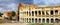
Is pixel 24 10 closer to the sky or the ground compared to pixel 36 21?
closer to the sky

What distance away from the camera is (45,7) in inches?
60.8

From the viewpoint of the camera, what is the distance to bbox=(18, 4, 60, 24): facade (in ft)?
5.01

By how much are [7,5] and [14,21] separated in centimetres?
20

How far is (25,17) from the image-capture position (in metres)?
1.55

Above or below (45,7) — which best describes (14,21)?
below

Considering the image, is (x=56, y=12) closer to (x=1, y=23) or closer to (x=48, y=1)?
(x=48, y=1)

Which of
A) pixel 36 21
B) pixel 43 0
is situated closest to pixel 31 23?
pixel 36 21

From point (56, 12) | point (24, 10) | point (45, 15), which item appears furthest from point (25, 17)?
point (56, 12)

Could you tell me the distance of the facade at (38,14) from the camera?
153 cm

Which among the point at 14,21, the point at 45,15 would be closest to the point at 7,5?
the point at 14,21

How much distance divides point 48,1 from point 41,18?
203 millimetres

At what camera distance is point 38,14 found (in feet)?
5.09

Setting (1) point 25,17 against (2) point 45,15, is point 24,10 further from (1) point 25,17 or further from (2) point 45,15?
(2) point 45,15

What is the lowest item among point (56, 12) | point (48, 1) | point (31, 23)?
point (31, 23)
